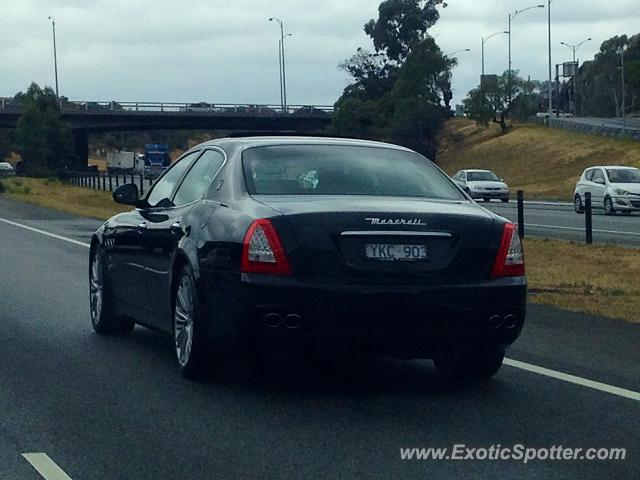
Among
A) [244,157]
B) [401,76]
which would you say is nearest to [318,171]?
[244,157]

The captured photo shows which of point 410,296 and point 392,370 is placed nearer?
point 410,296

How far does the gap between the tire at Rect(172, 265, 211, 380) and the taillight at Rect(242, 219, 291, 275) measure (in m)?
0.59

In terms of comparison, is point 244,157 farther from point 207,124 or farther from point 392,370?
point 207,124

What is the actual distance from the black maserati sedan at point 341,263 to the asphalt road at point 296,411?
1.21 feet

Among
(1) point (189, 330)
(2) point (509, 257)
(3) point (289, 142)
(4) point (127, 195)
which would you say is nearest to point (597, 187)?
(4) point (127, 195)

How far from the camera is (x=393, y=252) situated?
865cm

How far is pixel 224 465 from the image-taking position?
6.89 meters

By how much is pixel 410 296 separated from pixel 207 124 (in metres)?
106

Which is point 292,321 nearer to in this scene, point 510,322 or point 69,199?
point 510,322

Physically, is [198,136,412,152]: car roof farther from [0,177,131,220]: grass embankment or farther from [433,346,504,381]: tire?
[0,177,131,220]: grass embankment

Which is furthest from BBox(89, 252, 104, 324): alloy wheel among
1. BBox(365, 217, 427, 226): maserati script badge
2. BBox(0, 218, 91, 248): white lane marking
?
BBox(0, 218, 91, 248): white lane marking

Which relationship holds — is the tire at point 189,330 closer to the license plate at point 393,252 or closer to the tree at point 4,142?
the license plate at point 393,252

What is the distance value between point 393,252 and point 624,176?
33.8 m

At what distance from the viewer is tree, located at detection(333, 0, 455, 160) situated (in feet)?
320
